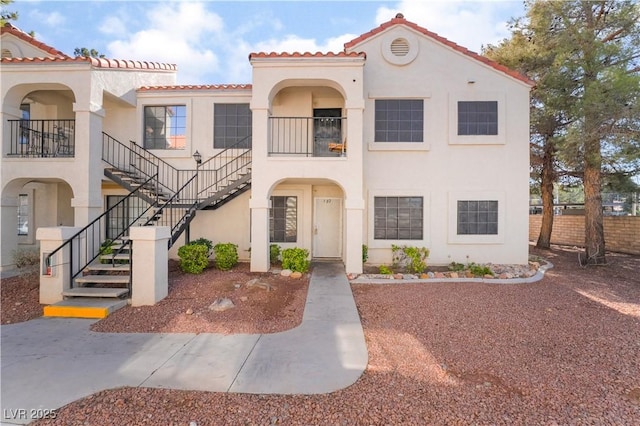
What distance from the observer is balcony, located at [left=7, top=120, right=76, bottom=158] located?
935cm

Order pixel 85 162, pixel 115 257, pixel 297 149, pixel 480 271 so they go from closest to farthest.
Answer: pixel 115 257
pixel 85 162
pixel 480 271
pixel 297 149

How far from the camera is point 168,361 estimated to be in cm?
401

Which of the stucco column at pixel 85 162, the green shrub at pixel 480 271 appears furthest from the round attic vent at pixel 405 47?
the stucco column at pixel 85 162

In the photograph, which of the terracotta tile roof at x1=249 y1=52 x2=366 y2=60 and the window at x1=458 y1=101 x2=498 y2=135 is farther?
the window at x1=458 y1=101 x2=498 y2=135

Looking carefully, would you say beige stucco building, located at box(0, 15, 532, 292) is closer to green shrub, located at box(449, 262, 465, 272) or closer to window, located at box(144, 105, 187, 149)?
window, located at box(144, 105, 187, 149)

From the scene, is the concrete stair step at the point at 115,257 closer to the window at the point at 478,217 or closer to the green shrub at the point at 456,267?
the green shrub at the point at 456,267

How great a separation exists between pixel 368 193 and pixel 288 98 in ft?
14.2

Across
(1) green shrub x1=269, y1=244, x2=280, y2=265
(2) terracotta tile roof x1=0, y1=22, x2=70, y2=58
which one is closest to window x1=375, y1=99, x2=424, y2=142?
(1) green shrub x1=269, y1=244, x2=280, y2=265

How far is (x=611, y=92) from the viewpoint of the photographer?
862 cm

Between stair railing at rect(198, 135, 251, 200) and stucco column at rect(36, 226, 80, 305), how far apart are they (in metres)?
4.54

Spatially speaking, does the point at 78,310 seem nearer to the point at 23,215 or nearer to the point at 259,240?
the point at 259,240

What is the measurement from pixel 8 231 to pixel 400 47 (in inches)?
537

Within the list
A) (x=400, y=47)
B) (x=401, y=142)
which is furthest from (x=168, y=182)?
(x=400, y=47)

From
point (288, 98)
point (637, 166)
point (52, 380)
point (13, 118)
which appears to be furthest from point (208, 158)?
point (637, 166)
